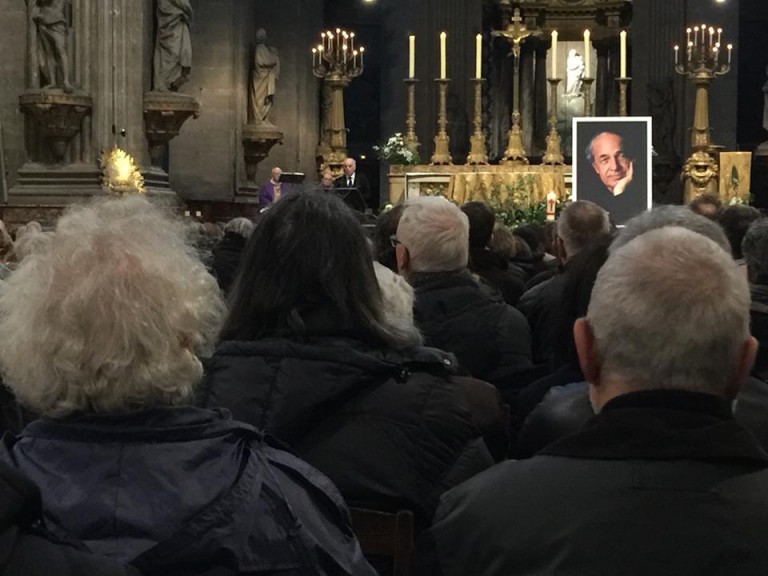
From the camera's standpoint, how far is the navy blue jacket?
1.94 metres

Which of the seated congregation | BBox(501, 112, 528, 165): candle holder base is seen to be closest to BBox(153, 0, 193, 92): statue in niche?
BBox(501, 112, 528, 165): candle holder base

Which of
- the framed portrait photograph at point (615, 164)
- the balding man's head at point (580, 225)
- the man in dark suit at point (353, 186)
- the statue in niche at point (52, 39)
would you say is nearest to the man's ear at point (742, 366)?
the balding man's head at point (580, 225)

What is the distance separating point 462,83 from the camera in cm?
2312

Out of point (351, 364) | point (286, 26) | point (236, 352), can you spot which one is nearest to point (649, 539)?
point (351, 364)

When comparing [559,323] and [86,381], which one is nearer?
[86,381]

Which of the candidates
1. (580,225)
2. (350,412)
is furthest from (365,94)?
(350,412)

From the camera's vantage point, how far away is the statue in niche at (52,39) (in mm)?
13602

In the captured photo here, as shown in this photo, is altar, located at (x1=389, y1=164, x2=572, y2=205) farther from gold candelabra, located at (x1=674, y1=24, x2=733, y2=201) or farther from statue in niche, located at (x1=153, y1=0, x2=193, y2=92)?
statue in niche, located at (x1=153, y1=0, x2=193, y2=92)

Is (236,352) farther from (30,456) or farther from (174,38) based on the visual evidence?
(174,38)

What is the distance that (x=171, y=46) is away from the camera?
1612 cm

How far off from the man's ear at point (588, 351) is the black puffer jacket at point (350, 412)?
858 millimetres

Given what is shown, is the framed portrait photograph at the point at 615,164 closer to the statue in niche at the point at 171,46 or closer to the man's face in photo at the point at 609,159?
the man's face in photo at the point at 609,159

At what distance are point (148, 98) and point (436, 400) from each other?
1305 cm

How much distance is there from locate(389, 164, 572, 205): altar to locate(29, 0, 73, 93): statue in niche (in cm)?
524
